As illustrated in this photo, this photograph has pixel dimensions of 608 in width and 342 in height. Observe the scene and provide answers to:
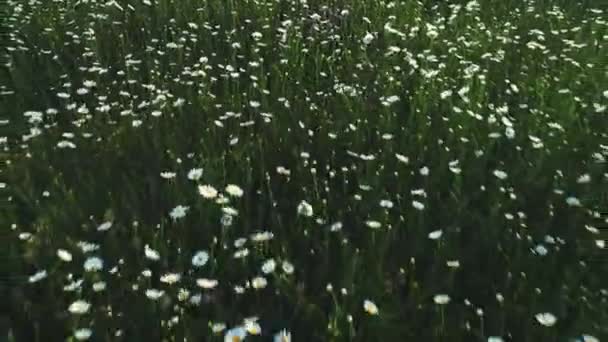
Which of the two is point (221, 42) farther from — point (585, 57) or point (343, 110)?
point (585, 57)

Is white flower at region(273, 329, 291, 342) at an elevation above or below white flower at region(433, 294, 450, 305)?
above

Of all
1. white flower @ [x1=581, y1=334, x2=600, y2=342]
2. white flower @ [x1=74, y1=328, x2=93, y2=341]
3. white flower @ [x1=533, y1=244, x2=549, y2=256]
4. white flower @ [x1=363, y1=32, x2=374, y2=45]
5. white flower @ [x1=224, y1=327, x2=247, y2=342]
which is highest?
white flower @ [x1=74, y1=328, x2=93, y2=341]

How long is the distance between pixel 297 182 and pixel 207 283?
106 centimetres

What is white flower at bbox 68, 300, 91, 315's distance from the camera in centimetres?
257

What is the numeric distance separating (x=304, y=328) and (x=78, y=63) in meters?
3.59

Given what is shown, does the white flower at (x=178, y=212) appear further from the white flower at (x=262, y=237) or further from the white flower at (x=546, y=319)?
the white flower at (x=546, y=319)

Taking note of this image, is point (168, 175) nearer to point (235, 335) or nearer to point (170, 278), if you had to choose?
point (170, 278)

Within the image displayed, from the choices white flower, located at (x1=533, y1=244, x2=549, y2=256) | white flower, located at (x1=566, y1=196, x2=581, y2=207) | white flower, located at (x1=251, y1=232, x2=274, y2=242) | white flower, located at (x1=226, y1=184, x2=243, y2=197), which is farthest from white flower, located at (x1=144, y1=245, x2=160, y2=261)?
white flower, located at (x1=566, y1=196, x2=581, y2=207)

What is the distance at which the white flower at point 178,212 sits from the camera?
3174 millimetres

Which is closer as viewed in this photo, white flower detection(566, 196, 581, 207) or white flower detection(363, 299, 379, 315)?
white flower detection(363, 299, 379, 315)

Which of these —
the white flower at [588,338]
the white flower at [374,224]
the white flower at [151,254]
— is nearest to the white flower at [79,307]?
the white flower at [151,254]

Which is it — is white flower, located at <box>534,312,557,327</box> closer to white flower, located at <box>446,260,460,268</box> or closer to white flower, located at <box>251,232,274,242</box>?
white flower, located at <box>446,260,460,268</box>

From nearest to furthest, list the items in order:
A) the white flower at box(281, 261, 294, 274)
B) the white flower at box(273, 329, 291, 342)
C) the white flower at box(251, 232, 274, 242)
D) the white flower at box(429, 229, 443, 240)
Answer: the white flower at box(273, 329, 291, 342), the white flower at box(281, 261, 294, 274), the white flower at box(251, 232, 274, 242), the white flower at box(429, 229, 443, 240)

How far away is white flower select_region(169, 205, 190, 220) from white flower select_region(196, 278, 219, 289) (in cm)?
47
